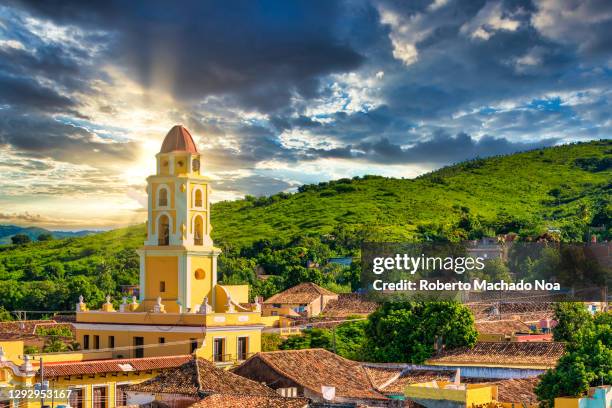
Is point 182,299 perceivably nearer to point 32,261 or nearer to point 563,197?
point 32,261

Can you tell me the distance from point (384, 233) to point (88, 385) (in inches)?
3506

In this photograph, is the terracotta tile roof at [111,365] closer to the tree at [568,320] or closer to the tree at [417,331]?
the tree at [417,331]

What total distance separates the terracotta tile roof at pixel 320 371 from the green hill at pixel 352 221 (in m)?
45.2

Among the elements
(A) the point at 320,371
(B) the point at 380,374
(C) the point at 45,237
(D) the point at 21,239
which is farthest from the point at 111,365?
(C) the point at 45,237

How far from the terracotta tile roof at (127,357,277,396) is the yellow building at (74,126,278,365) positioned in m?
4.84

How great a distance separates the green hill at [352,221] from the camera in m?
99.4

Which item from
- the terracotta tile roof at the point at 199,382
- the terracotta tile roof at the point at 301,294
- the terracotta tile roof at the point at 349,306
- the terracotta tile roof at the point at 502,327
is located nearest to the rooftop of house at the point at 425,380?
the terracotta tile roof at the point at 199,382

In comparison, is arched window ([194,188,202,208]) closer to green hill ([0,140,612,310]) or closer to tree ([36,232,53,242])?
green hill ([0,140,612,310])

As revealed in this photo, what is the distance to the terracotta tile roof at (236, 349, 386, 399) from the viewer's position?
107 ft

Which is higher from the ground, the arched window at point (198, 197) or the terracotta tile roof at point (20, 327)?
the arched window at point (198, 197)

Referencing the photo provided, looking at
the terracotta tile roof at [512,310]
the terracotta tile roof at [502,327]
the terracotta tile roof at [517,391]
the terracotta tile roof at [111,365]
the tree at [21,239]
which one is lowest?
the terracotta tile roof at [517,391]

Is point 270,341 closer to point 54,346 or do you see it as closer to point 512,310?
point 54,346

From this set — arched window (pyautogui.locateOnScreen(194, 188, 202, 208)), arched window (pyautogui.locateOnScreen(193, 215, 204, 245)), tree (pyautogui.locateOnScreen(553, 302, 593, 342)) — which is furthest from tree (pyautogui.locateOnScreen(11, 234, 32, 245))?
arched window (pyautogui.locateOnScreen(193, 215, 204, 245))

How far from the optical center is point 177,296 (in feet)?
124
